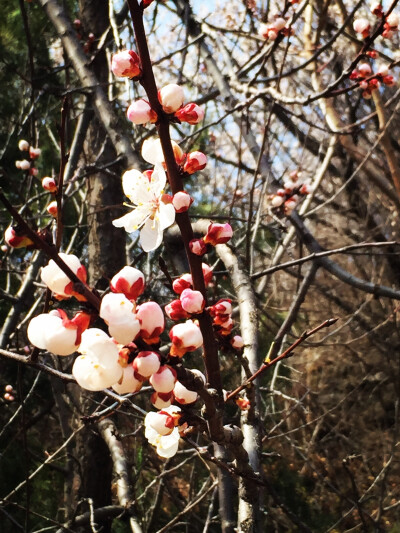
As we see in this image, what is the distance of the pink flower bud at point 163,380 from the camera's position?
626 millimetres

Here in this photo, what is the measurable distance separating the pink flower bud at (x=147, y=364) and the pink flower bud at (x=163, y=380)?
0.04ft

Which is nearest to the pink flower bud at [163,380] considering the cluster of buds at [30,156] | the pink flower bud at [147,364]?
the pink flower bud at [147,364]

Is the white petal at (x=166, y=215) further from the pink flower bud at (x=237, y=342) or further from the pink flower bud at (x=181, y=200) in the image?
the pink flower bud at (x=237, y=342)

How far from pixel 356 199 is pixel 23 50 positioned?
4195 millimetres

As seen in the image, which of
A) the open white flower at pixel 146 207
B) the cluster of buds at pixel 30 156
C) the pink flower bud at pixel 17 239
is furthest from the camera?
the cluster of buds at pixel 30 156

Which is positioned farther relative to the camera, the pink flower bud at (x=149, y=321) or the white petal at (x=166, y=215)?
the white petal at (x=166, y=215)

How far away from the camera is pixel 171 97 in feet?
2.39

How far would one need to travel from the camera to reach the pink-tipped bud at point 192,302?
2.18 feet

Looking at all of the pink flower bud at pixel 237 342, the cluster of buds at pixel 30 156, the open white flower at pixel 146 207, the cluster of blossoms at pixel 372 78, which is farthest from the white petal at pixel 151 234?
the cluster of buds at pixel 30 156

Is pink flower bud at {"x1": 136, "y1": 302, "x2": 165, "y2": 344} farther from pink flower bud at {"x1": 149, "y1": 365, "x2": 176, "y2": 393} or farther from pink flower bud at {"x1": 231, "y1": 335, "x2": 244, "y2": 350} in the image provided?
pink flower bud at {"x1": 231, "y1": 335, "x2": 244, "y2": 350}

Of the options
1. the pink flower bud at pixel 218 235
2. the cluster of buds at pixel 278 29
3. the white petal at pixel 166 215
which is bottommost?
the pink flower bud at pixel 218 235

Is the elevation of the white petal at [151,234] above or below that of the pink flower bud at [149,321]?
above

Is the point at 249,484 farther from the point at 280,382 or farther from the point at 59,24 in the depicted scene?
the point at 280,382

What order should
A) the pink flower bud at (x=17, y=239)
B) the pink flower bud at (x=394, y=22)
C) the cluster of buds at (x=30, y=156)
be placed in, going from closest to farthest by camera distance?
the pink flower bud at (x=17, y=239)
the pink flower bud at (x=394, y=22)
the cluster of buds at (x=30, y=156)
